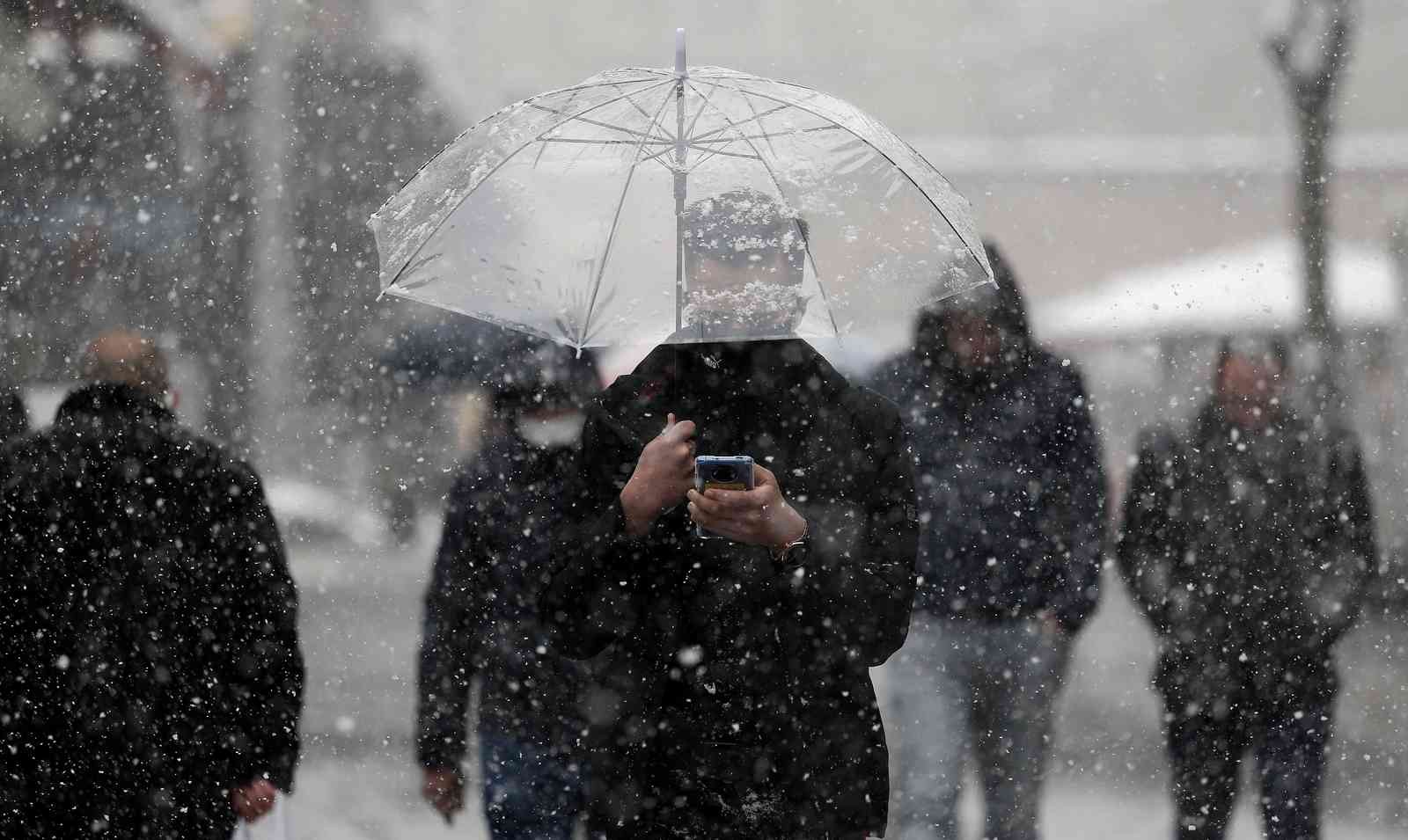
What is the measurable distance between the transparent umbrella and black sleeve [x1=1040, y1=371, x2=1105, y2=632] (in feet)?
3.66

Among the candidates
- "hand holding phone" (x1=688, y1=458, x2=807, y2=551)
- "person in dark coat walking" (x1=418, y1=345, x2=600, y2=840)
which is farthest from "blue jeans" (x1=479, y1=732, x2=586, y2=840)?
"hand holding phone" (x1=688, y1=458, x2=807, y2=551)

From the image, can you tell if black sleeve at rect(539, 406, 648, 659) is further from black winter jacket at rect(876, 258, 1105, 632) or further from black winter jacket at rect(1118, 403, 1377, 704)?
black winter jacket at rect(1118, 403, 1377, 704)

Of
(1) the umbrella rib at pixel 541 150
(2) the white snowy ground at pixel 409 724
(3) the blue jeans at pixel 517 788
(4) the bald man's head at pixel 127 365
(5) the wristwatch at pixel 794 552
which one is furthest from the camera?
(2) the white snowy ground at pixel 409 724

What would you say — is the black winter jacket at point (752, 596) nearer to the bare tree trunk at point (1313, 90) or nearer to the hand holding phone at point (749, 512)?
the hand holding phone at point (749, 512)

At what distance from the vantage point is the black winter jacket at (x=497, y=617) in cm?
287

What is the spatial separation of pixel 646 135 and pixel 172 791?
8.20 ft

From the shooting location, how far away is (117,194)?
12.7ft

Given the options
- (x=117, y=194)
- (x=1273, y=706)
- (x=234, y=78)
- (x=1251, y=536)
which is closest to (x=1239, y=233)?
(x=1251, y=536)

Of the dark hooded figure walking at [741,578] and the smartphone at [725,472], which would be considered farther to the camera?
the dark hooded figure walking at [741,578]

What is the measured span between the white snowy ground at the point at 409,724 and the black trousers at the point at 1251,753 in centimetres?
8

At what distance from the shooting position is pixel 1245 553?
11.6ft

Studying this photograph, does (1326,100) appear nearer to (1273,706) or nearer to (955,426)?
(955,426)

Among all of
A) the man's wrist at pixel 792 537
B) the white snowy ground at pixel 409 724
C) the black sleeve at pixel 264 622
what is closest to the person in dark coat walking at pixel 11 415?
the white snowy ground at pixel 409 724

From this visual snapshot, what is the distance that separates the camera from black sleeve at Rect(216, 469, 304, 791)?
2.78 m
